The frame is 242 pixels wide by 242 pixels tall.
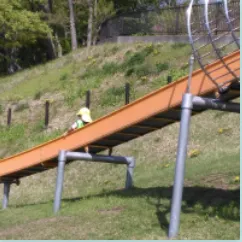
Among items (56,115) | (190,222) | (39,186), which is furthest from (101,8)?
(190,222)

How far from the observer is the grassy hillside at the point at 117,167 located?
34.2 ft

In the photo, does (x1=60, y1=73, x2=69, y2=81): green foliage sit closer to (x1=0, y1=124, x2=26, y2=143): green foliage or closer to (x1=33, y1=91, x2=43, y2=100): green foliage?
(x1=33, y1=91, x2=43, y2=100): green foliage

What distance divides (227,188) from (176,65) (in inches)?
521

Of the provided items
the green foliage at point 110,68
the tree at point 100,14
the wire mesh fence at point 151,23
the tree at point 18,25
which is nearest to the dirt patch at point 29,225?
the wire mesh fence at point 151,23

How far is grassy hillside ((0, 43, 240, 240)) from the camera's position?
10.4 metres

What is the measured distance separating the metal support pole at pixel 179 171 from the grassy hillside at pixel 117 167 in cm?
19

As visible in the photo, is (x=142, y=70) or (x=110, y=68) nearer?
(x=142, y=70)

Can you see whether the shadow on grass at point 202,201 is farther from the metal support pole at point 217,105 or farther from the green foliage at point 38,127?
the green foliage at point 38,127

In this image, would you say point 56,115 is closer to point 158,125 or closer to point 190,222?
point 158,125

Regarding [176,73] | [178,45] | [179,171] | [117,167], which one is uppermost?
[178,45]

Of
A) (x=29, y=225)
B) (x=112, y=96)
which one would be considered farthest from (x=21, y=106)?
Result: (x=29, y=225)

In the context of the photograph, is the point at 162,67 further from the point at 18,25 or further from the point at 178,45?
the point at 18,25

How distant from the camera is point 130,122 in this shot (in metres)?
11.7

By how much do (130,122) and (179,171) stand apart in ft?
7.32
